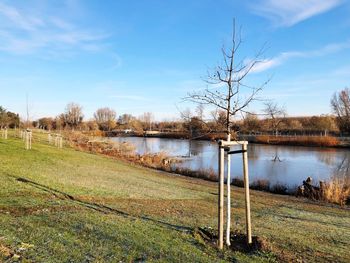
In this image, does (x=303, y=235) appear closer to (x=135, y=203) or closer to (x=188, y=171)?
(x=135, y=203)

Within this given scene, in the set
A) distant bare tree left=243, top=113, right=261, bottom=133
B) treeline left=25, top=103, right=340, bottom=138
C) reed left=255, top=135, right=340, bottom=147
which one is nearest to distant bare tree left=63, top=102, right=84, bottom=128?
treeline left=25, top=103, right=340, bottom=138

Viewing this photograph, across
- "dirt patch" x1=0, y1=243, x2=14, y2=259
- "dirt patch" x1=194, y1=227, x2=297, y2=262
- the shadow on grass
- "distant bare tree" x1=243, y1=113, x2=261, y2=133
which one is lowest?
"dirt patch" x1=194, y1=227, x2=297, y2=262

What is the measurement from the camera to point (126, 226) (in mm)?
6621

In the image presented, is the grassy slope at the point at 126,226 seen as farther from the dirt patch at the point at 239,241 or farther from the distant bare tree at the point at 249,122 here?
the distant bare tree at the point at 249,122

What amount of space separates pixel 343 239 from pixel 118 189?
741 cm

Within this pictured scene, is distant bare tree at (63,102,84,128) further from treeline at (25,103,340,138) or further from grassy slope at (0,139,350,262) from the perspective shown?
grassy slope at (0,139,350,262)

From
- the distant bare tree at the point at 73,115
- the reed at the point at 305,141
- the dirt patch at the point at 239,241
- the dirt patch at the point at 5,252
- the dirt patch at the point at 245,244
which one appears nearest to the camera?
the dirt patch at the point at 5,252

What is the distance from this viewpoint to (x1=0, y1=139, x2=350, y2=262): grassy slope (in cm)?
514

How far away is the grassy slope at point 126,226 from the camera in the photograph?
514 cm

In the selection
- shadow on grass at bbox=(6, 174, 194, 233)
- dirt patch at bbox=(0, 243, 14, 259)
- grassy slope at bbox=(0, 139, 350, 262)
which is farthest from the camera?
shadow on grass at bbox=(6, 174, 194, 233)

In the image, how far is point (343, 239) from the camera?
8062 mm

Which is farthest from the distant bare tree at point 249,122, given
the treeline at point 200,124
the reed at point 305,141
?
the reed at point 305,141

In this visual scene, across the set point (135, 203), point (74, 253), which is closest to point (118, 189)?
point (135, 203)

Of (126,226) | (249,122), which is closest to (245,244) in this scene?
(126,226)
